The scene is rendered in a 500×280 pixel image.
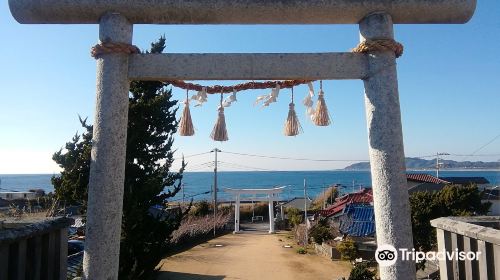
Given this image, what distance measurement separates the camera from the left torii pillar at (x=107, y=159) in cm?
284

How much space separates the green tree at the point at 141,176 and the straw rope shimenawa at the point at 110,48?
351cm

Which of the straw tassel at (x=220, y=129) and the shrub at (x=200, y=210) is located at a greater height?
the straw tassel at (x=220, y=129)

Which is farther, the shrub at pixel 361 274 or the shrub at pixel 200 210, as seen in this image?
the shrub at pixel 200 210

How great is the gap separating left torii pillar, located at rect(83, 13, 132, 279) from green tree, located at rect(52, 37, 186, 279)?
10.6 ft

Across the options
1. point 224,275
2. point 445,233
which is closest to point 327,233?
point 224,275

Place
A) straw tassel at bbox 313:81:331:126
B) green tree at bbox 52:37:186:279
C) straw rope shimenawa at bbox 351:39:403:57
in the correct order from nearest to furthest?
straw rope shimenawa at bbox 351:39:403:57 → straw tassel at bbox 313:81:331:126 → green tree at bbox 52:37:186:279

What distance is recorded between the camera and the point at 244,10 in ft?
10.1

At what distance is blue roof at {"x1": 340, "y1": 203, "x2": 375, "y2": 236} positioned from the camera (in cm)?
1416

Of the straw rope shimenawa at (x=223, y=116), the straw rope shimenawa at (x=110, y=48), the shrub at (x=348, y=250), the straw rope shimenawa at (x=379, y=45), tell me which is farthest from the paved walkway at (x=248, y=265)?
the straw rope shimenawa at (x=379, y=45)

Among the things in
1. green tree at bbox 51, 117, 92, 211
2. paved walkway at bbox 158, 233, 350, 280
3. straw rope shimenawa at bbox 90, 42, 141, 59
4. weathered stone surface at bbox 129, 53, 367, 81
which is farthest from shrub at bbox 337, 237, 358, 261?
straw rope shimenawa at bbox 90, 42, 141, 59

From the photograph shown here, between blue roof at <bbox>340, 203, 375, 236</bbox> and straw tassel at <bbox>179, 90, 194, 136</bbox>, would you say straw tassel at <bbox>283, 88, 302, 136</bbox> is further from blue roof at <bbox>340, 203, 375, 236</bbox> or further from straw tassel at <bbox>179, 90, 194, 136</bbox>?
blue roof at <bbox>340, 203, 375, 236</bbox>

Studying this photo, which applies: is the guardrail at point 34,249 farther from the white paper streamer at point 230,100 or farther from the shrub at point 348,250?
the shrub at point 348,250

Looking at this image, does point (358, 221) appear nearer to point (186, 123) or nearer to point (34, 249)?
point (186, 123)

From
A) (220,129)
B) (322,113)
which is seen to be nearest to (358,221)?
(322,113)
